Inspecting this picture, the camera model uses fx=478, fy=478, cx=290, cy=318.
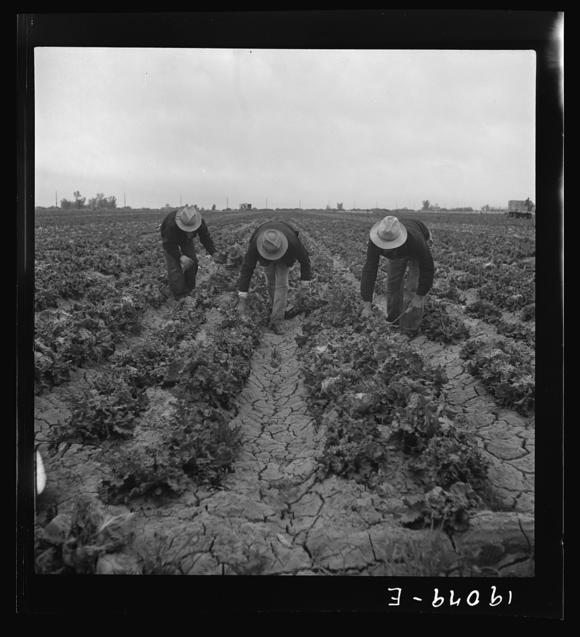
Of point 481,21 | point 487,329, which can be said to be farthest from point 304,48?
point 487,329

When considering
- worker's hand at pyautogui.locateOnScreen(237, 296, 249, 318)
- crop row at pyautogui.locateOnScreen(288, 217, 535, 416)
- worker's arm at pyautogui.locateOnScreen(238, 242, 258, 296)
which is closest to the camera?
crop row at pyautogui.locateOnScreen(288, 217, 535, 416)

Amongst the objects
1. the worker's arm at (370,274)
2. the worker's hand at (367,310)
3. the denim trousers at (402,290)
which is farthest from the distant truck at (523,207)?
the worker's hand at (367,310)

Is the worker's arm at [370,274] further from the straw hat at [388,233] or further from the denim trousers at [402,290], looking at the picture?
the denim trousers at [402,290]

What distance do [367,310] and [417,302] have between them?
2.33 feet

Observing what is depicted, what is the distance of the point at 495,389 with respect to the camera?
5453 millimetres

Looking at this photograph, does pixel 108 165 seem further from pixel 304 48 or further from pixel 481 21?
pixel 481 21

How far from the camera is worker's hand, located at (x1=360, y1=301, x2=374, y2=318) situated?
21.4 feet

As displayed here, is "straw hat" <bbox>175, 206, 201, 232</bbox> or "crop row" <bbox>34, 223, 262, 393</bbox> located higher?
"straw hat" <bbox>175, 206, 201, 232</bbox>

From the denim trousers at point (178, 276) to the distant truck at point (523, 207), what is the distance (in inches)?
153

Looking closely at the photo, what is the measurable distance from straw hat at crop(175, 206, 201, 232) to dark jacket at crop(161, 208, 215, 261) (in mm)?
→ 46

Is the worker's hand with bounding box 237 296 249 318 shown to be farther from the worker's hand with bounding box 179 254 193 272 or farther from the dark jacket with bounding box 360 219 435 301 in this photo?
the dark jacket with bounding box 360 219 435 301

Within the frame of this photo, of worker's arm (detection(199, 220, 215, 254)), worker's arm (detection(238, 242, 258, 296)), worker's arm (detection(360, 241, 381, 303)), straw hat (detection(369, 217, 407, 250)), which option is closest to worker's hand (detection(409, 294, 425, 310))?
worker's arm (detection(360, 241, 381, 303))

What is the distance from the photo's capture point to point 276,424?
17.5 feet
